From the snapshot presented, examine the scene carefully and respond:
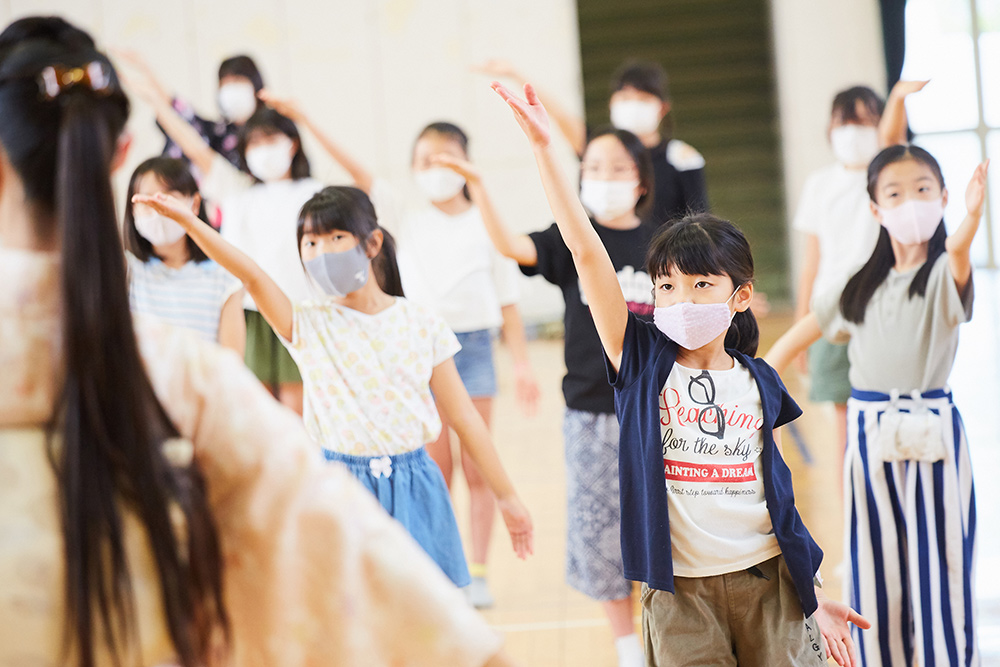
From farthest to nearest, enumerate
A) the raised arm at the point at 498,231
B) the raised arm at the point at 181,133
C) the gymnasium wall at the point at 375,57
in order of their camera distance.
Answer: the gymnasium wall at the point at 375,57 < the raised arm at the point at 181,133 < the raised arm at the point at 498,231

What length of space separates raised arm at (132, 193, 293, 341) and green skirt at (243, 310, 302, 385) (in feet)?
3.13

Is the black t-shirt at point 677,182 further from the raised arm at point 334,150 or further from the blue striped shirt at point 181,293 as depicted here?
the blue striped shirt at point 181,293

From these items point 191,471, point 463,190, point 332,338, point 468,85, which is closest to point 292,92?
point 468,85

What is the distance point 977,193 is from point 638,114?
156cm

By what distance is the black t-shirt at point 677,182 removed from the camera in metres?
2.93

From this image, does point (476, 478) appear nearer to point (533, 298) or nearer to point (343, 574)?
point (343, 574)

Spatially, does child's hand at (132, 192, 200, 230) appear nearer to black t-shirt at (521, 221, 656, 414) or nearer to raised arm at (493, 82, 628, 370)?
raised arm at (493, 82, 628, 370)

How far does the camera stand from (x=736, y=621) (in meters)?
1.59

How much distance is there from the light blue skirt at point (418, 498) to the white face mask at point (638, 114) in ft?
5.69

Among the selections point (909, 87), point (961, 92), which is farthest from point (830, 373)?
point (961, 92)

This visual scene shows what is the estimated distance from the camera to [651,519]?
1567 millimetres

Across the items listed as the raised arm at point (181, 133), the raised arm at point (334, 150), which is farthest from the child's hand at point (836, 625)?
the raised arm at point (181, 133)

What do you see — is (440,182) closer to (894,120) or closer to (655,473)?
(894,120)

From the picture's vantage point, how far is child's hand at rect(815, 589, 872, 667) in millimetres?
1563
